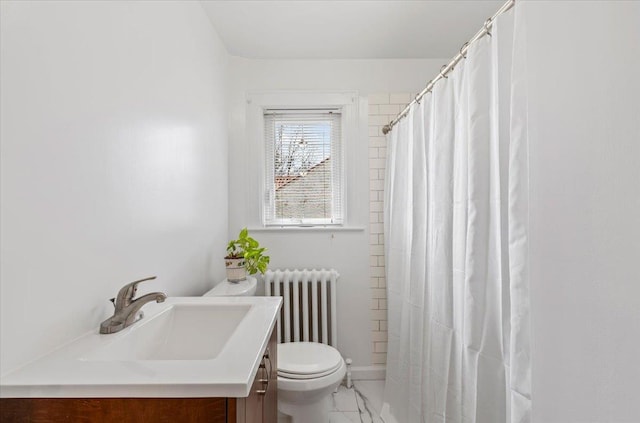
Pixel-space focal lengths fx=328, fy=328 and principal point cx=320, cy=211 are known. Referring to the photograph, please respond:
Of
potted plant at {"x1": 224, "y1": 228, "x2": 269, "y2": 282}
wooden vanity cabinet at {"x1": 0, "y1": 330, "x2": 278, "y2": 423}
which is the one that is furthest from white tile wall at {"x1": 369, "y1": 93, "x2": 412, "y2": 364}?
wooden vanity cabinet at {"x1": 0, "y1": 330, "x2": 278, "y2": 423}

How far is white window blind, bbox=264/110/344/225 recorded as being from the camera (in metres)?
2.48

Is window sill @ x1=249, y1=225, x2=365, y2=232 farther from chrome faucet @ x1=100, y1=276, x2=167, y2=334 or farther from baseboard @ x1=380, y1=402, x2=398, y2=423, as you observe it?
chrome faucet @ x1=100, y1=276, x2=167, y2=334

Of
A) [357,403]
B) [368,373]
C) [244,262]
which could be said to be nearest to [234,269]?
[244,262]

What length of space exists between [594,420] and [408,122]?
1.52 m

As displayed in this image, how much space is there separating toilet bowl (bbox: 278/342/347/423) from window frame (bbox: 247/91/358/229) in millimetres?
939

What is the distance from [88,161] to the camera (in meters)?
0.93

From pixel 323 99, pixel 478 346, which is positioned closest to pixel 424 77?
pixel 323 99

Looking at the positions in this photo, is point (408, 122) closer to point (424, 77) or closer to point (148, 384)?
point (424, 77)

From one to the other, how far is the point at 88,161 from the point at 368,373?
2189mm

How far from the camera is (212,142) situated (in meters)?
2.03

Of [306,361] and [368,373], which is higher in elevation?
[306,361]

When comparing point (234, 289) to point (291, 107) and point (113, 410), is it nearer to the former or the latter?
point (113, 410)

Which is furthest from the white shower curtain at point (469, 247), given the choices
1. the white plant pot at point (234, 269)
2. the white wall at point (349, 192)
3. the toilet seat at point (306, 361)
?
the white plant pot at point (234, 269)

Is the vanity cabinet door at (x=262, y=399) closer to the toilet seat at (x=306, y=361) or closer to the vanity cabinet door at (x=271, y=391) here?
the vanity cabinet door at (x=271, y=391)
